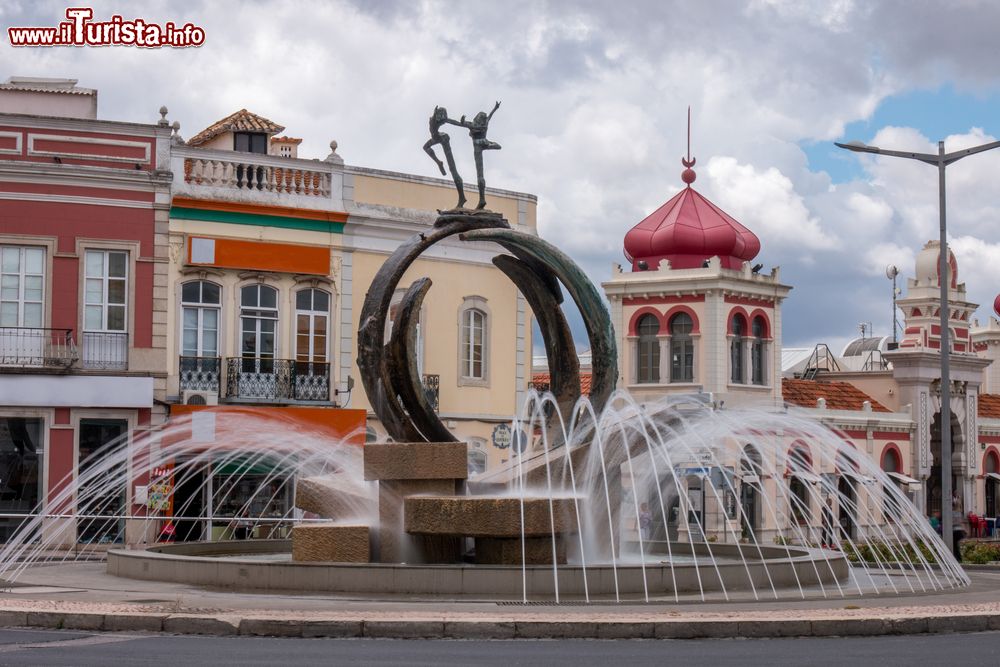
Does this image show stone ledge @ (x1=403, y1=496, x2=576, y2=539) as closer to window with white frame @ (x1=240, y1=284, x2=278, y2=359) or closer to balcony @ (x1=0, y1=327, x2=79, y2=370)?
balcony @ (x1=0, y1=327, x2=79, y2=370)

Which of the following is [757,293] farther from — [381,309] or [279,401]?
[381,309]

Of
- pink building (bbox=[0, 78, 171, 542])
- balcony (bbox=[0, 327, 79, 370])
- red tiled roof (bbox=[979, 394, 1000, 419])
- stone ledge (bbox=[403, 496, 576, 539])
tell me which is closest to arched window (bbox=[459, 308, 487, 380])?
pink building (bbox=[0, 78, 171, 542])

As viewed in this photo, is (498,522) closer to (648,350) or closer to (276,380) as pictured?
(276,380)

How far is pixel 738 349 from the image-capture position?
179ft

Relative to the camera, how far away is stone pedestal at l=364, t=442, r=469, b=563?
18.5 m

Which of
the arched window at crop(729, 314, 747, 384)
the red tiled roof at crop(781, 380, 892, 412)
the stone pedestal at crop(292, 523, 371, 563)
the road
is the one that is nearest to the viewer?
the road

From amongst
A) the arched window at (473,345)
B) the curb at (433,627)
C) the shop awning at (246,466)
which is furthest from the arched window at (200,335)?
the curb at (433,627)

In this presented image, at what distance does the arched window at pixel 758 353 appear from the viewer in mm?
55219

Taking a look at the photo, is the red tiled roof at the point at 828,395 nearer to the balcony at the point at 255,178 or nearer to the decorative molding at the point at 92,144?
the balcony at the point at 255,178

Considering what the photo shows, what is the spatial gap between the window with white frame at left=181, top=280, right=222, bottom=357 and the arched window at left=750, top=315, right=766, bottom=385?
85.9 feet

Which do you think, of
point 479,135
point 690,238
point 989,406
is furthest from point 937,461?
point 479,135

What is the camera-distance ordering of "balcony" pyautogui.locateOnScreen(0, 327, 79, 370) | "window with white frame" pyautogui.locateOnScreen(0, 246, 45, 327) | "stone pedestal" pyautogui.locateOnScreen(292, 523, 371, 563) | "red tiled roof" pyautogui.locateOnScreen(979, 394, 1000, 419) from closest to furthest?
"stone pedestal" pyautogui.locateOnScreen(292, 523, 371, 563) < "balcony" pyautogui.locateOnScreen(0, 327, 79, 370) < "window with white frame" pyautogui.locateOnScreen(0, 246, 45, 327) < "red tiled roof" pyautogui.locateOnScreen(979, 394, 1000, 419)

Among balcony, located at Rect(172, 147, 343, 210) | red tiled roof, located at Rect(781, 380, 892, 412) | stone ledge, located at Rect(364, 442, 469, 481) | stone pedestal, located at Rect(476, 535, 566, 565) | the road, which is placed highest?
balcony, located at Rect(172, 147, 343, 210)

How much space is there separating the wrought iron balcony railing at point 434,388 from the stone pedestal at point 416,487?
1694cm
